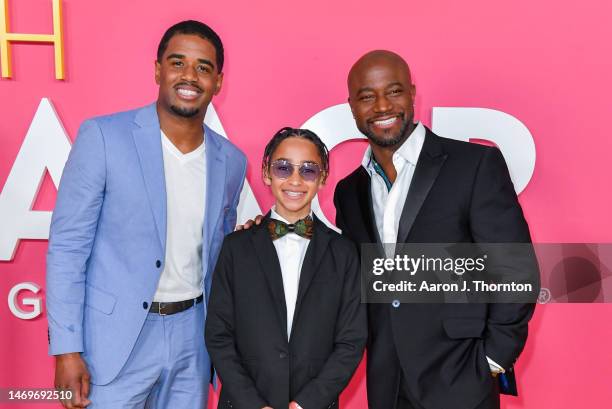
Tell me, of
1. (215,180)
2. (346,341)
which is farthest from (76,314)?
(346,341)

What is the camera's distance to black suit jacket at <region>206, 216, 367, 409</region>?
6.34 feet

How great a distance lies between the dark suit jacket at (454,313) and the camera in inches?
80.1

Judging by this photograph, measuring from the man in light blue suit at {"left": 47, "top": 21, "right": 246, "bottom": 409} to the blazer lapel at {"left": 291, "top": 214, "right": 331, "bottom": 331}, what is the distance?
0.44 metres

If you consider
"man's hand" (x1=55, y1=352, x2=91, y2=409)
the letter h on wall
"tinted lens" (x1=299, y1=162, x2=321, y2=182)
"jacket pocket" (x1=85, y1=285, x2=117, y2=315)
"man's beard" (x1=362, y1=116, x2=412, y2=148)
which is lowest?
"man's hand" (x1=55, y1=352, x2=91, y2=409)

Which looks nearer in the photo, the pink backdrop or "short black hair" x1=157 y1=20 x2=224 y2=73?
"short black hair" x1=157 y1=20 x2=224 y2=73

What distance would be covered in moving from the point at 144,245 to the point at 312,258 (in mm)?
654

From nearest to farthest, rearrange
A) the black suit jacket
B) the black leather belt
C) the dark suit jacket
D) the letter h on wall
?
1. the black suit jacket
2. the dark suit jacket
3. the black leather belt
4. the letter h on wall

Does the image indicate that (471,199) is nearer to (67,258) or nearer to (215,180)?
(215,180)

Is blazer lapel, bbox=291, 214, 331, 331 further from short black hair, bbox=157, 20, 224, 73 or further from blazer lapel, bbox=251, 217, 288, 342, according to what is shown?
short black hair, bbox=157, 20, 224, 73

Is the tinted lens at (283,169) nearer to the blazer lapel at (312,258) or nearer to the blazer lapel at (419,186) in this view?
the blazer lapel at (312,258)

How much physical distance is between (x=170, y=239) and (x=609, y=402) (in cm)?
280

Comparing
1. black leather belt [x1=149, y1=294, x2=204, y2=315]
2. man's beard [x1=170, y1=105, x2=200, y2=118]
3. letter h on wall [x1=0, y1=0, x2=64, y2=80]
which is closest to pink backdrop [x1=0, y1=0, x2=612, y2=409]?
letter h on wall [x1=0, y1=0, x2=64, y2=80]

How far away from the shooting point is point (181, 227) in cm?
219

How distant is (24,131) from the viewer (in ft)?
10.1
